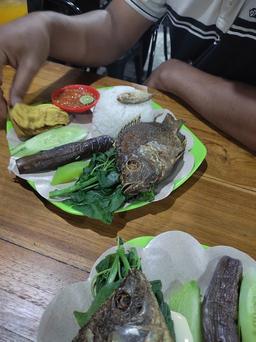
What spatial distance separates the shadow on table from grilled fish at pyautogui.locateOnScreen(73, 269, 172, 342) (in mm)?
312

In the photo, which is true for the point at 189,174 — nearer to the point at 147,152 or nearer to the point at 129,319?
the point at 147,152

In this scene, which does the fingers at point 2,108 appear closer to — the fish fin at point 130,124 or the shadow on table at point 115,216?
the shadow on table at point 115,216

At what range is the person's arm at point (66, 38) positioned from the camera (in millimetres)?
1448

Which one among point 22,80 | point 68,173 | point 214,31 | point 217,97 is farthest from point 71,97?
point 214,31

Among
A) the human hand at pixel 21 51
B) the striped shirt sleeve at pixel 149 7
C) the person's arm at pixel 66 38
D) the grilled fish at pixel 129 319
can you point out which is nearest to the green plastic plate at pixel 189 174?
the human hand at pixel 21 51

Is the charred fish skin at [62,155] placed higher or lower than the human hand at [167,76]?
lower

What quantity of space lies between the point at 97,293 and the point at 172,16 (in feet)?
4.05

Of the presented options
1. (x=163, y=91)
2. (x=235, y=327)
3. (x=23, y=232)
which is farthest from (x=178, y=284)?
(x=163, y=91)

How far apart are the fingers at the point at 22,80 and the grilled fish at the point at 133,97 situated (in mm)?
321

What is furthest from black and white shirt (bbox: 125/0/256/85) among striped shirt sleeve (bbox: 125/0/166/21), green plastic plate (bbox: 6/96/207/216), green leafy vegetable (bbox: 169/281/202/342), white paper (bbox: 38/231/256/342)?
green leafy vegetable (bbox: 169/281/202/342)

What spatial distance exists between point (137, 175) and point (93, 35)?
0.81 meters

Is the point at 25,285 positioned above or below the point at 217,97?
below

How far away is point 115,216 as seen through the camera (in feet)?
3.74

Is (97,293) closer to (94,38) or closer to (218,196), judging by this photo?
(218,196)
